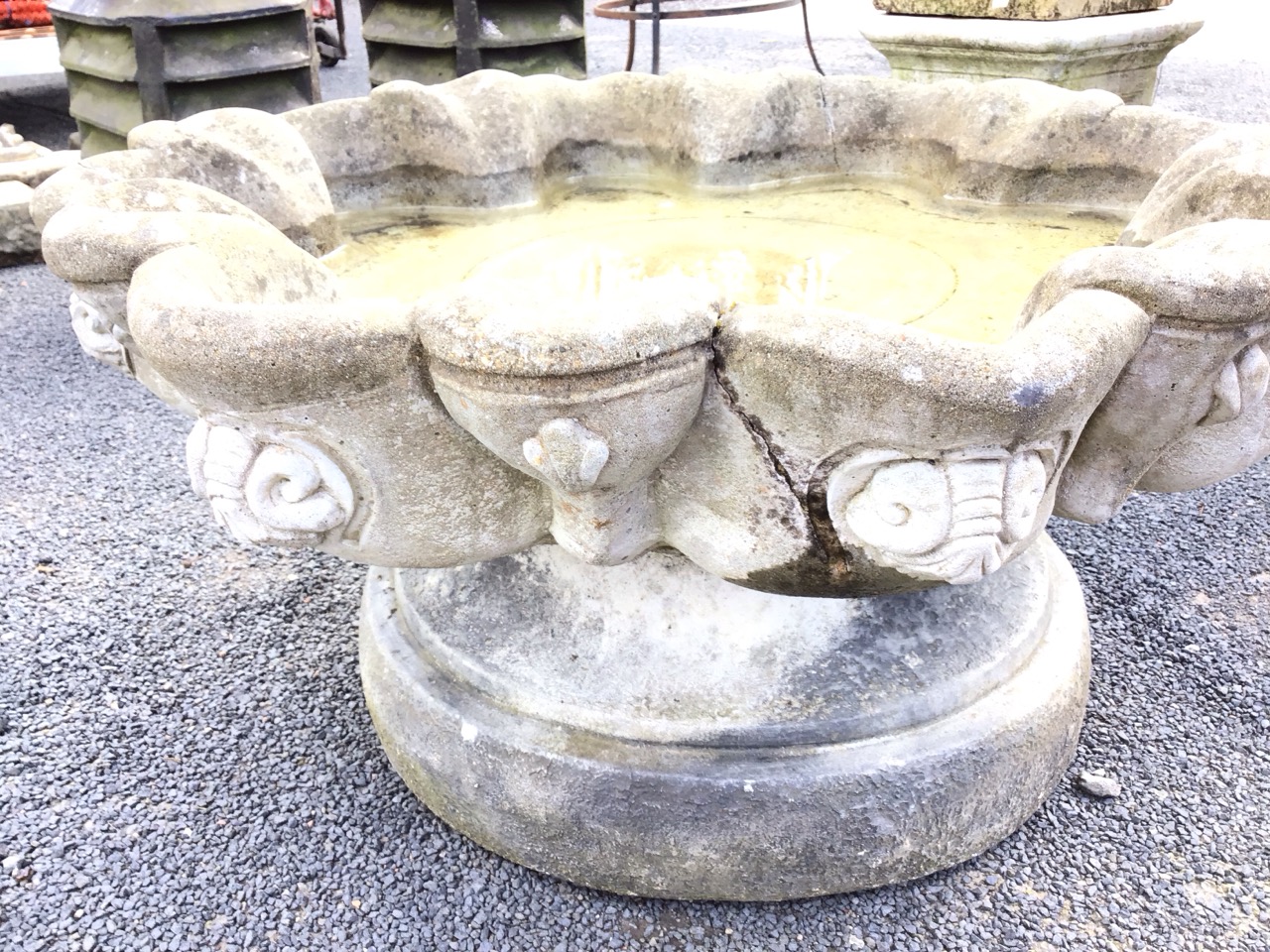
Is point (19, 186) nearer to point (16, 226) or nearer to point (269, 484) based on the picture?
point (16, 226)

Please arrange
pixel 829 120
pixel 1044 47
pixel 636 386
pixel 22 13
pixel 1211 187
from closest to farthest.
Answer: pixel 636 386, pixel 1211 187, pixel 829 120, pixel 1044 47, pixel 22 13

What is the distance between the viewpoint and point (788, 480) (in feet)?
3.75

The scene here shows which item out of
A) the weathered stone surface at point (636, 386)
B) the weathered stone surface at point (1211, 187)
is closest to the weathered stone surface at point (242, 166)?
the weathered stone surface at point (636, 386)

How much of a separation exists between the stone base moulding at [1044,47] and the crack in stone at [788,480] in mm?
2761

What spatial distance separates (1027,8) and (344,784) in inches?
123

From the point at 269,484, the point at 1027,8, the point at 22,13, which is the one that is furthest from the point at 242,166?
the point at 22,13

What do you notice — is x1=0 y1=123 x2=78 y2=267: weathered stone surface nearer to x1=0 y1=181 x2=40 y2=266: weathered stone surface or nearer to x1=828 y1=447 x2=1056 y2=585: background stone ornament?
x1=0 y1=181 x2=40 y2=266: weathered stone surface

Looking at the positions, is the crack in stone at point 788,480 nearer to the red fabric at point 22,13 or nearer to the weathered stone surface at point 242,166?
the weathered stone surface at point 242,166

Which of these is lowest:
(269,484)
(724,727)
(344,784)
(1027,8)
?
(344,784)

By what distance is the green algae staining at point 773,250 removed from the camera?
1702 millimetres

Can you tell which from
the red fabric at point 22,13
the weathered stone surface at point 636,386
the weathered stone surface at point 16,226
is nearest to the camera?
the weathered stone surface at point 636,386

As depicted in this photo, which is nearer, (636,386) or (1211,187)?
(636,386)

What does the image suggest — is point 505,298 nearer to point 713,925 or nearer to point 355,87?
point 713,925

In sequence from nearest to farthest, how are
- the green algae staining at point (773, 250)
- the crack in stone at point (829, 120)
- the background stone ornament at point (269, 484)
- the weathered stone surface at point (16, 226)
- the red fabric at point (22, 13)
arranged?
1. the background stone ornament at point (269, 484)
2. the green algae staining at point (773, 250)
3. the crack in stone at point (829, 120)
4. the weathered stone surface at point (16, 226)
5. the red fabric at point (22, 13)
